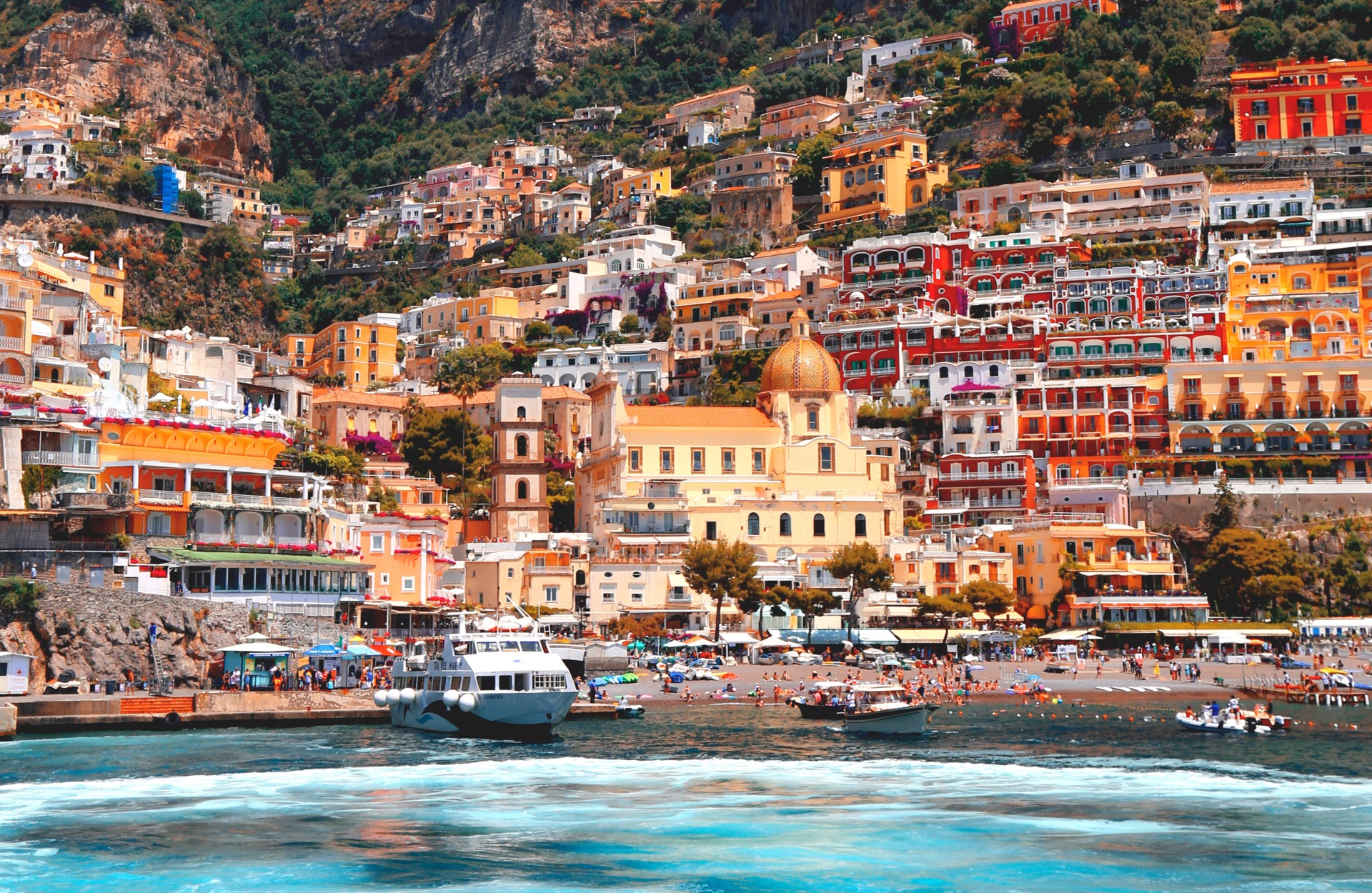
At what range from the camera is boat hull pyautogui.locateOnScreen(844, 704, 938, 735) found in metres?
55.3

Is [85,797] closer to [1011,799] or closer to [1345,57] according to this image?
[1011,799]

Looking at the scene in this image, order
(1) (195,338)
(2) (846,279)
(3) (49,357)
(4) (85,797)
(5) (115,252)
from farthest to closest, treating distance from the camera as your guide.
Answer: (5) (115,252) → (2) (846,279) → (1) (195,338) → (3) (49,357) → (4) (85,797)

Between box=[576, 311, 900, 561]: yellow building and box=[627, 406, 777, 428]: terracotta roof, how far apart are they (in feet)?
0.28

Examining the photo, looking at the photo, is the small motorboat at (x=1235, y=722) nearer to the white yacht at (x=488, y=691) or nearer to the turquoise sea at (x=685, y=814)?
the turquoise sea at (x=685, y=814)

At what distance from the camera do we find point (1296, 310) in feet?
343

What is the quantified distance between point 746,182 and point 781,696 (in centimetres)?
8917

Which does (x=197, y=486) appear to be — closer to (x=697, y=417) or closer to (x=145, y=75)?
(x=697, y=417)

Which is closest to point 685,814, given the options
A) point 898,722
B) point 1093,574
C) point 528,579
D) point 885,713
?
point 898,722

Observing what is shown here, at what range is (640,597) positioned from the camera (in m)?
83.9

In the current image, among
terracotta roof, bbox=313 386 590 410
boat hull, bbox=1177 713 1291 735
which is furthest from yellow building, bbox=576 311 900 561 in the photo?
boat hull, bbox=1177 713 1291 735

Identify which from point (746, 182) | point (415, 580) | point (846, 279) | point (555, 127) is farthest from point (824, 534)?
point (555, 127)

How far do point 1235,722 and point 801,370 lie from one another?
42621 mm

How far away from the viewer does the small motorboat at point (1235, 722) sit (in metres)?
56.0

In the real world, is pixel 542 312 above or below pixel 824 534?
above
